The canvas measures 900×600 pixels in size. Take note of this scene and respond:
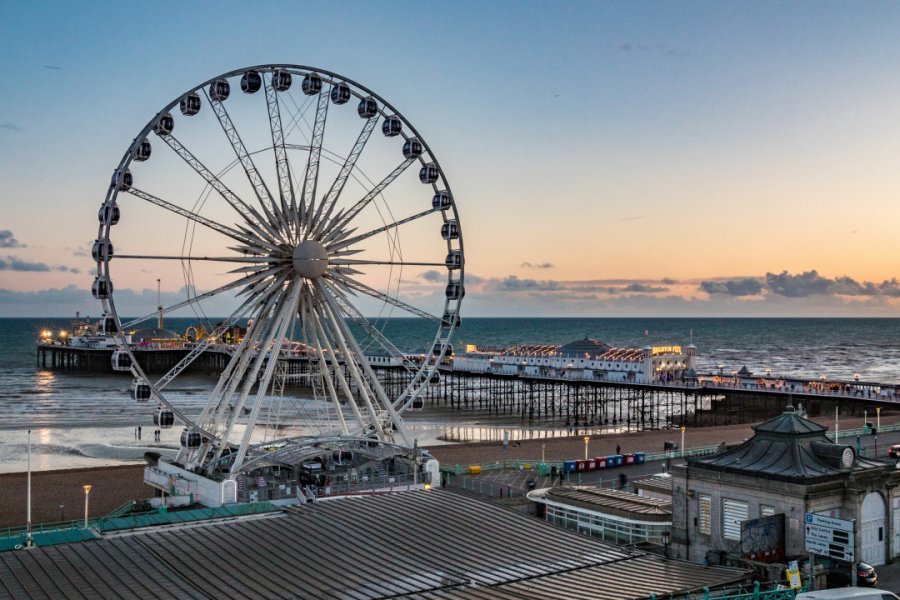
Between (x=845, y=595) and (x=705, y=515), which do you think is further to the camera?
(x=705, y=515)

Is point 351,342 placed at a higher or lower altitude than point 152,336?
higher

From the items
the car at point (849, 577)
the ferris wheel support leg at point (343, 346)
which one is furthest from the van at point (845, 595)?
the ferris wheel support leg at point (343, 346)

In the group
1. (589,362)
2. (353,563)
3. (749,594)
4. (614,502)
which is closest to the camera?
(749,594)

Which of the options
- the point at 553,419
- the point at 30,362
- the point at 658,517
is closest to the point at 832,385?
the point at 553,419

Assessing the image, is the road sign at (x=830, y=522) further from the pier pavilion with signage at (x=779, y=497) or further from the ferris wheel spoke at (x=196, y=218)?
the ferris wheel spoke at (x=196, y=218)

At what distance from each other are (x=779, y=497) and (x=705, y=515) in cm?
256

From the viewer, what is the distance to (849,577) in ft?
79.9

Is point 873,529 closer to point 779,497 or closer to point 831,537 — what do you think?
point 779,497

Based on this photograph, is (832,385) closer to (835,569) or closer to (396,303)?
(396,303)

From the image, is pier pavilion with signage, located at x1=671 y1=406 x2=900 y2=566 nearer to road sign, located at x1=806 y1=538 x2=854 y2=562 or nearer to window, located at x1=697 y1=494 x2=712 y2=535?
window, located at x1=697 y1=494 x2=712 y2=535

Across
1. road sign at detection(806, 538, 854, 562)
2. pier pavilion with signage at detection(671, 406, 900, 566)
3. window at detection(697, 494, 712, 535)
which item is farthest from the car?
window at detection(697, 494, 712, 535)

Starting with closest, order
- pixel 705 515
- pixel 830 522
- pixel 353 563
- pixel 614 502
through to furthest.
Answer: pixel 353 563 → pixel 830 522 → pixel 705 515 → pixel 614 502

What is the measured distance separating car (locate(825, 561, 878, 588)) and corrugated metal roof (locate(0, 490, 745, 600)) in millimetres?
3378

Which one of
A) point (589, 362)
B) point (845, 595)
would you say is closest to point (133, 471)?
point (845, 595)
